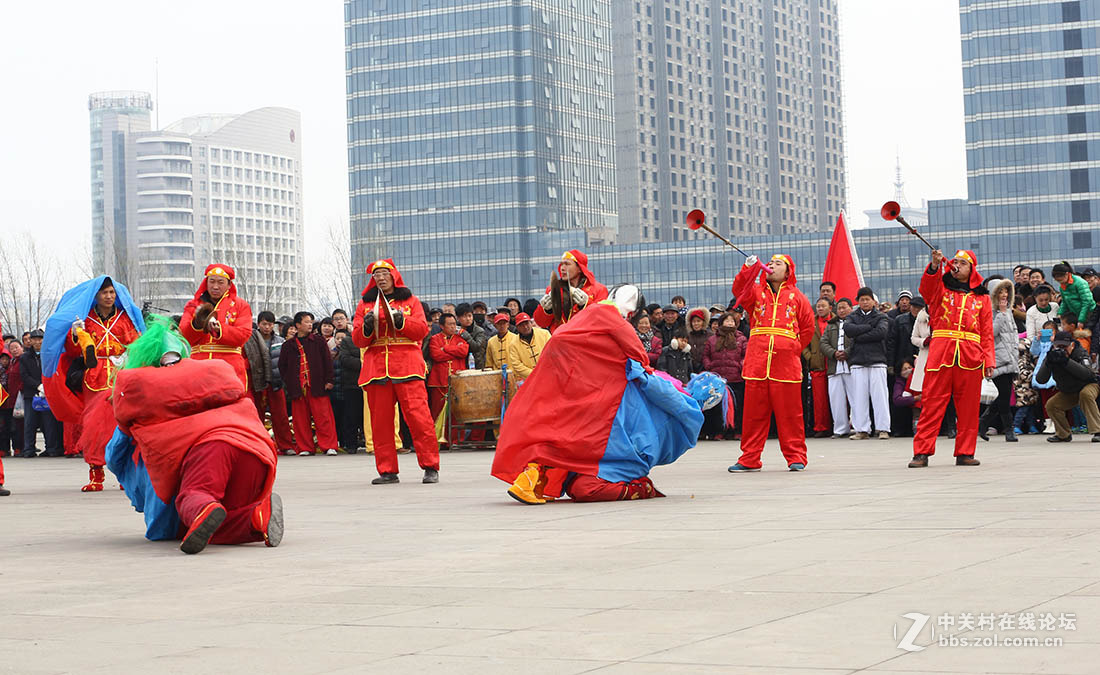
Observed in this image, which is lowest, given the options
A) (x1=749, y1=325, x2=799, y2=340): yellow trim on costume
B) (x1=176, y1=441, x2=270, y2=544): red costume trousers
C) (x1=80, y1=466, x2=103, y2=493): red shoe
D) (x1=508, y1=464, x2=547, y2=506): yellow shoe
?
(x1=80, y1=466, x2=103, y2=493): red shoe

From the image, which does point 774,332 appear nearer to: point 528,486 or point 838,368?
point 528,486

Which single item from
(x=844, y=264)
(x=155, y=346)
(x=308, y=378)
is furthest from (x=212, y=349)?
(x=844, y=264)

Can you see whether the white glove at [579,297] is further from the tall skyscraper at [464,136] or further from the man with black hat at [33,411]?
the tall skyscraper at [464,136]

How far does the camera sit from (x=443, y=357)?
2053 cm

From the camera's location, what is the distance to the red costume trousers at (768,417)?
13695 mm

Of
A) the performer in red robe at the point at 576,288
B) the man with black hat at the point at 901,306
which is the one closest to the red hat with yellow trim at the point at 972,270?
the performer in red robe at the point at 576,288

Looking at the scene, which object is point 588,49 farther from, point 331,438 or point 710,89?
point 331,438

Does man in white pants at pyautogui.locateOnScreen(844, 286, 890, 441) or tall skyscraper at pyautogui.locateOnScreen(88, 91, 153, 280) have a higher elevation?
tall skyscraper at pyautogui.locateOnScreen(88, 91, 153, 280)

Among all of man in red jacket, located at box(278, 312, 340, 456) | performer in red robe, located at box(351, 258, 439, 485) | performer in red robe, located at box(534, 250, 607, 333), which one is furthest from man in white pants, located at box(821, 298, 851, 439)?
performer in red robe, located at box(534, 250, 607, 333)

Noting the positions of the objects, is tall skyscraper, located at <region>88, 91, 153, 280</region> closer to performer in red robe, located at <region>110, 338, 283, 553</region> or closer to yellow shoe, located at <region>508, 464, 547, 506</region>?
yellow shoe, located at <region>508, 464, 547, 506</region>

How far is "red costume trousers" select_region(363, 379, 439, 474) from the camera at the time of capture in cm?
1373

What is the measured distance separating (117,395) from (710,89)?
164197 millimetres

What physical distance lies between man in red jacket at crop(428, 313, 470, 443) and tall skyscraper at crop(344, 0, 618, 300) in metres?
105

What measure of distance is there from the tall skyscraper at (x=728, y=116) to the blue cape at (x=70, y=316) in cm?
13908
